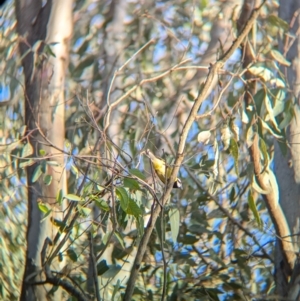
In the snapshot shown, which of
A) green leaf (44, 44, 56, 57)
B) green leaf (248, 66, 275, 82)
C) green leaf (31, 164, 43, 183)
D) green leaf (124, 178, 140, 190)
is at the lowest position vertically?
green leaf (124, 178, 140, 190)

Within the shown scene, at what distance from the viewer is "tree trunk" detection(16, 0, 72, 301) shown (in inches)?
103

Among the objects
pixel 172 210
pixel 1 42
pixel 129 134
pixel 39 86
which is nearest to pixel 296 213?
pixel 172 210

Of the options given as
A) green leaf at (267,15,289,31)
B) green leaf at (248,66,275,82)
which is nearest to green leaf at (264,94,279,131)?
green leaf at (248,66,275,82)

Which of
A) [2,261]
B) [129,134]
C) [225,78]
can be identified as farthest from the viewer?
[225,78]

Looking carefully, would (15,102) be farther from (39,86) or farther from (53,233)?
(53,233)

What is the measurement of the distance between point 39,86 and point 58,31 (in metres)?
0.29

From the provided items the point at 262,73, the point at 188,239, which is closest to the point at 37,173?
the point at 188,239

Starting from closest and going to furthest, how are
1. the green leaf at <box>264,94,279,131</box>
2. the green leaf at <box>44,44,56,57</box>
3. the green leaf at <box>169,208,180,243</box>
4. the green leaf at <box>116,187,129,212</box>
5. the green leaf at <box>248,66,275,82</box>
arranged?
the green leaf at <box>116,187,129,212</box>
the green leaf at <box>169,208,180,243</box>
the green leaf at <box>264,94,279,131</box>
the green leaf at <box>248,66,275,82</box>
the green leaf at <box>44,44,56,57</box>

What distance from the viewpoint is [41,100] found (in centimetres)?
288

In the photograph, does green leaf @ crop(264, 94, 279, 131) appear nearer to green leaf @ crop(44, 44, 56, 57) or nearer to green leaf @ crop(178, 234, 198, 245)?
green leaf @ crop(178, 234, 198, 245)

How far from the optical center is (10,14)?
4.15m

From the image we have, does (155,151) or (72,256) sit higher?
(155,151)

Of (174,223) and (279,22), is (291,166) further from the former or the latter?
(174,223)

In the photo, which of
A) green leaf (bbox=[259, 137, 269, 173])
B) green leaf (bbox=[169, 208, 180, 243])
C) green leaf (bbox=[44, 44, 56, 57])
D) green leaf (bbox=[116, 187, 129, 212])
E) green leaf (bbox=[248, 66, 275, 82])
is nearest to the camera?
green leaf (bbox=[116, 187, 129, 212])
